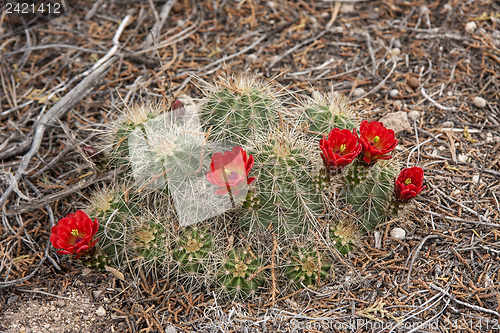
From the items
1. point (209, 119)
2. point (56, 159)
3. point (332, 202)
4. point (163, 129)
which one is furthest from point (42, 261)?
point (332, 202)

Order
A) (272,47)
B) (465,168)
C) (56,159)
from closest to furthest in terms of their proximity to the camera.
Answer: (465,168), (56,159), (272,47)

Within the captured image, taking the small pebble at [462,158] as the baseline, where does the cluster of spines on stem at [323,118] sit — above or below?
above

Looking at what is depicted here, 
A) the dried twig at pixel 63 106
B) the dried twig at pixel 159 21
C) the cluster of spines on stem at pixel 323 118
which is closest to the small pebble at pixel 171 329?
the cluster of spines on stem at pixel 323 118

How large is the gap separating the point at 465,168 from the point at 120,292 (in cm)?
263

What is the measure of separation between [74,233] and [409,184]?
2.09 metres

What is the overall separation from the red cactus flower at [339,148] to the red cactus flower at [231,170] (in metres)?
0.45

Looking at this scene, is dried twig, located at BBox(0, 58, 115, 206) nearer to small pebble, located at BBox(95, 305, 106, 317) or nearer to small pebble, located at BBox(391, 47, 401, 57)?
small pebble, located at BBox(95, 305, 106, 317)

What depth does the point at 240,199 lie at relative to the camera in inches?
111

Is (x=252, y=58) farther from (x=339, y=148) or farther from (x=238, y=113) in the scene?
(x=339, y=148)

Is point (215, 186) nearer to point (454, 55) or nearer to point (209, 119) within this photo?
point (209, 119)

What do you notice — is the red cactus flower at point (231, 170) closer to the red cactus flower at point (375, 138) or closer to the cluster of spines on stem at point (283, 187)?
the cluster of spines on stem at point (283, 187)

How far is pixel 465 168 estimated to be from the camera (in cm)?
A: 342

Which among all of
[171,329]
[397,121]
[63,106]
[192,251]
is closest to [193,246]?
[192,251]

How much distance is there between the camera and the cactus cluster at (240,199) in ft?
9.14
